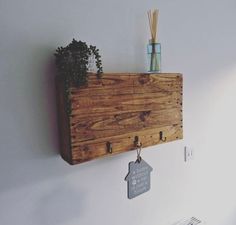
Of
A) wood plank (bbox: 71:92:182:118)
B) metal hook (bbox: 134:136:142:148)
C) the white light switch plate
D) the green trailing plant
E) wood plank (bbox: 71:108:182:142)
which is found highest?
the green trailing plant

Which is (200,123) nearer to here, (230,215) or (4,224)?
(230,215)

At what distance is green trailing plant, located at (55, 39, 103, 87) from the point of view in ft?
2.55

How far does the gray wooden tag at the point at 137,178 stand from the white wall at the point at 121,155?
2.7 inches

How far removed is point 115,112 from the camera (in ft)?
2.96

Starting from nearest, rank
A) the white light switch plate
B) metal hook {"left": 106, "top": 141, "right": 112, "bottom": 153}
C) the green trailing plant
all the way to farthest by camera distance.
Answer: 1. the green trailing plant
2. metal hook {"left": 106, "top": 141, "right": 112, "bottom": 153}
3. the white light switch plate

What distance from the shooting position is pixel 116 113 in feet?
2.97

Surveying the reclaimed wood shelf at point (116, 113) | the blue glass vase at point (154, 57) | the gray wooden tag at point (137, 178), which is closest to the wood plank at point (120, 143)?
the reclaimed wood shelf at point (116, 113)

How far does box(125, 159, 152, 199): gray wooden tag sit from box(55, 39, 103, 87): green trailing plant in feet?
1.51

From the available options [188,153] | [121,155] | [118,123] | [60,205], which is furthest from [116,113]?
[188,153]

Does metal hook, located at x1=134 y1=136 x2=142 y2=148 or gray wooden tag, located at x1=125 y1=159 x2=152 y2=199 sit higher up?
metal hook, located at x1=134 y1=136 x2=142 y2=148

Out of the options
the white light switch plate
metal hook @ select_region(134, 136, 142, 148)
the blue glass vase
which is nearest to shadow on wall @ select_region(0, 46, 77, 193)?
metal hook @ select_region(134, 136, 142, 148)

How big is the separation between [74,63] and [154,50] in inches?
16.9

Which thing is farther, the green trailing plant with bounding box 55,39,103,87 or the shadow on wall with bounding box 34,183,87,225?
the shadow on wall with bounding box 34,183,87,225

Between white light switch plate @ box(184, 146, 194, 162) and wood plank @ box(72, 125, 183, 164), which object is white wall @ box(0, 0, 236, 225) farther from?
wood plank @ box(72, 125, 183, 164)
